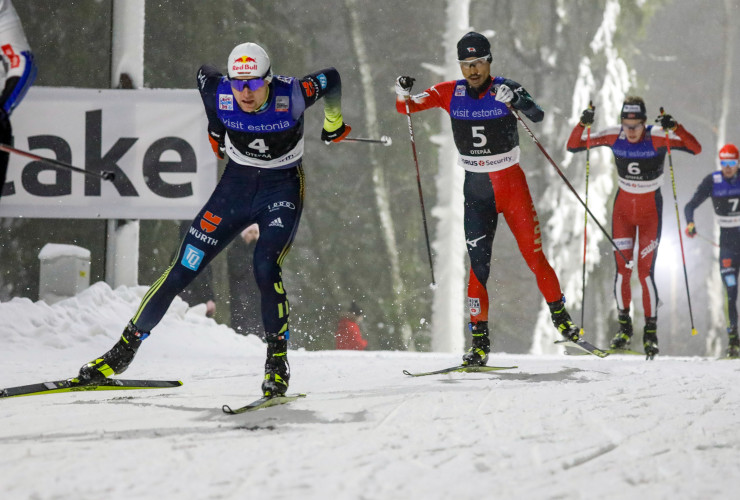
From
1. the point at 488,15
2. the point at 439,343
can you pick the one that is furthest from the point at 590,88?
the point at 439,343

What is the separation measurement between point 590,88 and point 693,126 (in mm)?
9149

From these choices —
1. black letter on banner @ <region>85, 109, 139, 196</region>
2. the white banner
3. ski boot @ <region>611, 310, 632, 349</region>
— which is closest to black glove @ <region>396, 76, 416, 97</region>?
ski boot @ <region>611, 310, 632, 349</region>

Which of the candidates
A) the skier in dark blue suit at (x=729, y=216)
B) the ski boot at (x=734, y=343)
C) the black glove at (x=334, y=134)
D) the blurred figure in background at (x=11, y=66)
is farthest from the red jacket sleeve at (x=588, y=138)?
the blurred figure in background at (x=11, y=66)

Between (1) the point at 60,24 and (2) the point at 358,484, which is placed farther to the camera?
(1) the point at 60,24

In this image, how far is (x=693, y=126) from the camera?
23.1m

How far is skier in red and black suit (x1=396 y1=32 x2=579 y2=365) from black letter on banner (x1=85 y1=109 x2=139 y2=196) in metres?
3.21

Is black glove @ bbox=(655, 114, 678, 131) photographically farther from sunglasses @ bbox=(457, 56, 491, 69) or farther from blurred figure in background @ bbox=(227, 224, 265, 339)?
blurred figure in background @ bbox=(227, 224, 265, 339)

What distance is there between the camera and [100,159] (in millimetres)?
7320

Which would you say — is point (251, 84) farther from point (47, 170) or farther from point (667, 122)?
point (47, 170)

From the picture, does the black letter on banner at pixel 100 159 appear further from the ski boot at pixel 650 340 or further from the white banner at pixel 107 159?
the ski boot at pixel 650 340

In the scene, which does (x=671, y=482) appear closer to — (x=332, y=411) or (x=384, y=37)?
(x=332, y=411)

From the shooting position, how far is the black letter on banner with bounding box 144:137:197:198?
730 cm

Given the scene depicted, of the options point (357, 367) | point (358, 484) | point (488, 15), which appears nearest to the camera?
point (358, 484)

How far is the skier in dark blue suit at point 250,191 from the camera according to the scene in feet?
11.7
